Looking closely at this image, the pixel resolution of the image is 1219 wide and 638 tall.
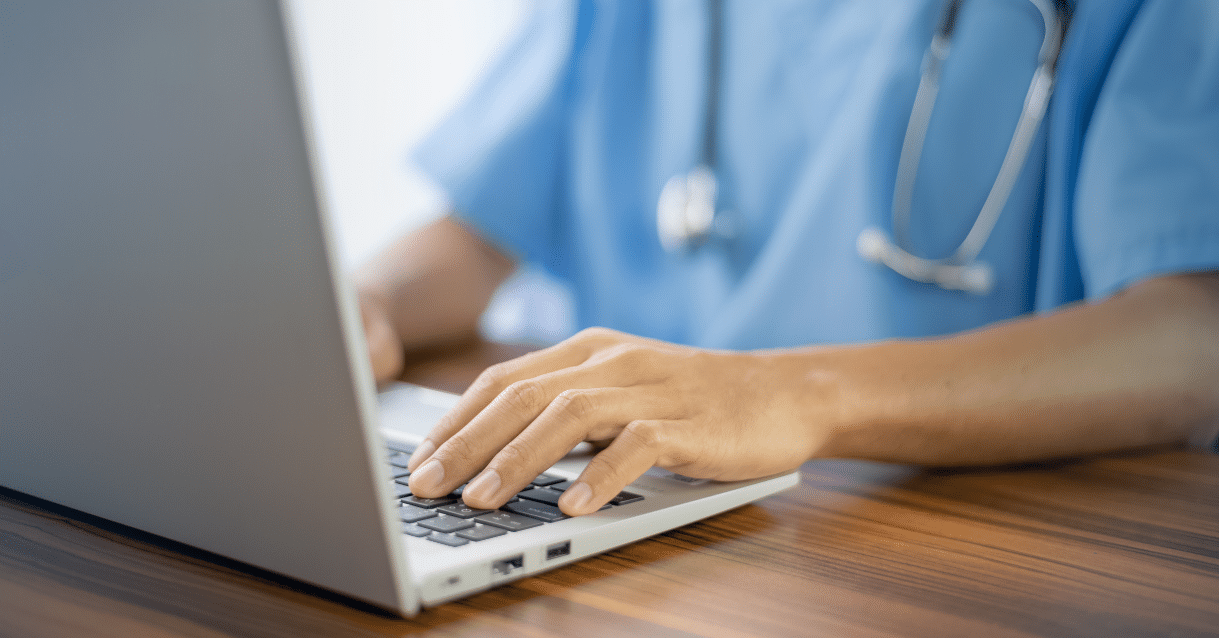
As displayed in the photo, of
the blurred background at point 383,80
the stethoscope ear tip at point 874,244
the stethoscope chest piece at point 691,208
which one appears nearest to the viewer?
the stethoscope ear tip at point 874,244

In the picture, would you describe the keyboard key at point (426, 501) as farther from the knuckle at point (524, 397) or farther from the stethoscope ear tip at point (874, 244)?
the stethoscope ear tip at point (874, 244)

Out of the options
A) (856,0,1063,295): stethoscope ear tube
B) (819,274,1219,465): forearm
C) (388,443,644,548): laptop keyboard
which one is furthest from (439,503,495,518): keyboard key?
(856,0,1063,295): stethoscope ear tube

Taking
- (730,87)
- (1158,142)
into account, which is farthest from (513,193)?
(1158,142)

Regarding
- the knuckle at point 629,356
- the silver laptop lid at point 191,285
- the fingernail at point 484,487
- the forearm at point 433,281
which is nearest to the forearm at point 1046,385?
the knuckle at point 629,356

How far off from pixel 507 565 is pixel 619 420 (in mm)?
126

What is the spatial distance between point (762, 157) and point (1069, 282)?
0.40 metres

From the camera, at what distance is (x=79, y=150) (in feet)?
1.09

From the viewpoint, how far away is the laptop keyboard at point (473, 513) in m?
0.39

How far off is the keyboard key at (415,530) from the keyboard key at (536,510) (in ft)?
0.17

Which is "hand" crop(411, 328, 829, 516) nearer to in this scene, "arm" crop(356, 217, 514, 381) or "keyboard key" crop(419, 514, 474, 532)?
"keyboard key" crop(419, 514, 474, 532)

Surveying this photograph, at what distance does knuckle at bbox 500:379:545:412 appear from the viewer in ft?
1.54

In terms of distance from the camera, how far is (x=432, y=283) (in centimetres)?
107

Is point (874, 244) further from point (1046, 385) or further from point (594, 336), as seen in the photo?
point (594, 336)

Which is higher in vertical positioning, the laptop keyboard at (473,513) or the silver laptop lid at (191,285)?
the silver laptop lid at (191,285)
